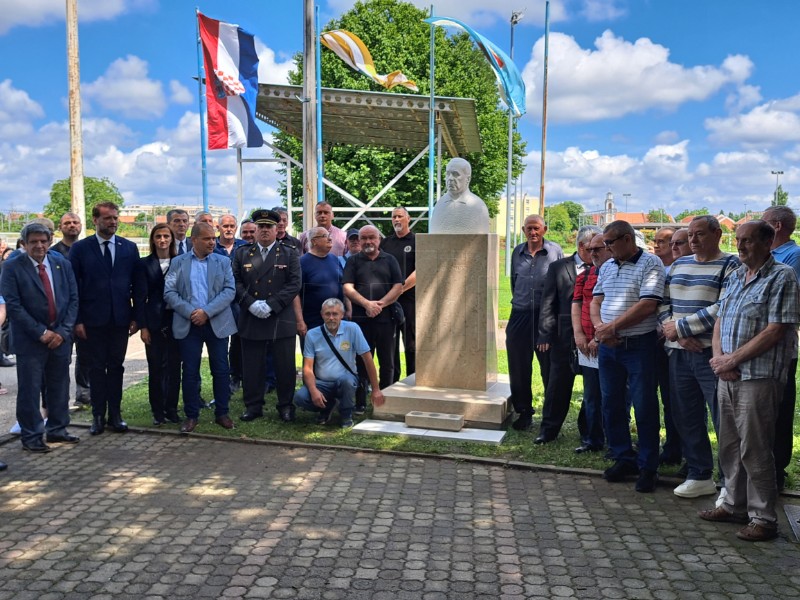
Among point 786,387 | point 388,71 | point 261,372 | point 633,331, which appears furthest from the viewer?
point 388,71

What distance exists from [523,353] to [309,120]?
5.78 meters

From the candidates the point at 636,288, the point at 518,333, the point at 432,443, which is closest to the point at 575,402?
the point at 518,333

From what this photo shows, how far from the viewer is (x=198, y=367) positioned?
7.19m

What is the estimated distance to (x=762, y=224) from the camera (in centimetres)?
448

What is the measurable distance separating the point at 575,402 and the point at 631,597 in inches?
192

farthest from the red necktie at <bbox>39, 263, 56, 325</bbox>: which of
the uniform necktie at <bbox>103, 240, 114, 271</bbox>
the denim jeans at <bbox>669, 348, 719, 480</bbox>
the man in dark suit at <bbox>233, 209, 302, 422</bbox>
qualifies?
the denim jeans at <bbox>669, 348, 719, 480</bbox>

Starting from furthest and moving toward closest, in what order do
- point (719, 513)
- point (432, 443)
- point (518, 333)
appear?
point (518, 333), point (432, 443), point (719, 513)

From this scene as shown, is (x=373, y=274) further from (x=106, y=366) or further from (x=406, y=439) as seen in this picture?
(x=106, y=366)

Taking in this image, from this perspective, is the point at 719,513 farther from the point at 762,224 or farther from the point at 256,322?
the point at 256,322

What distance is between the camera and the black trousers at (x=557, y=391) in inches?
263

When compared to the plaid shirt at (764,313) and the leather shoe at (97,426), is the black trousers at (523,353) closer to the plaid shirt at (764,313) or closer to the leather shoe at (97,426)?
the plaid shirt at (764,313)

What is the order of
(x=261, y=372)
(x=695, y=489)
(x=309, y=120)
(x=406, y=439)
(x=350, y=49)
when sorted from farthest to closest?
1. (x=350, y=49)
2. (x=309, y=120)
3. (x=261, y=372)
4. (x=406, y=439)
5. (x=695, y=489)

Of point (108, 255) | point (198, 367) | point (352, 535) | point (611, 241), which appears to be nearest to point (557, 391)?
point (611, 241)

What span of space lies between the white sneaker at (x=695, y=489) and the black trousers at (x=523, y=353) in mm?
2042
